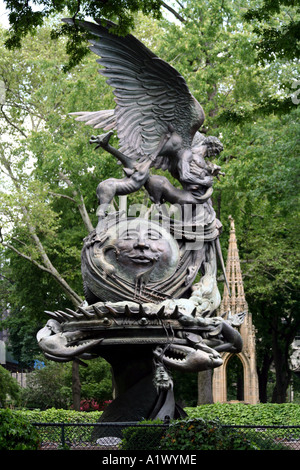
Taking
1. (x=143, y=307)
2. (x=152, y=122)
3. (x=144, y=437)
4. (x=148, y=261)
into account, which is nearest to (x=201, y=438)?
(x=144, y=437)

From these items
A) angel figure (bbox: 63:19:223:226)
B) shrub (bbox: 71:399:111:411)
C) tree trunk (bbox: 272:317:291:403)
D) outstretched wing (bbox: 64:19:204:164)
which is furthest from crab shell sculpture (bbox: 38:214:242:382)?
tree trunk (bbox: 272:317:291:403)

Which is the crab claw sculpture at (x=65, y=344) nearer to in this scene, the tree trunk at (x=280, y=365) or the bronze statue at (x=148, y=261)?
the bronze statue at (x=148, y=261)

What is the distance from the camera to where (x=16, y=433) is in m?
7.93

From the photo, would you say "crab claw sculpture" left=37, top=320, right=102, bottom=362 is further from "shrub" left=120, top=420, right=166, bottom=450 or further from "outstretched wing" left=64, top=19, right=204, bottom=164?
"outstretched wing" left=64, top=19, right=204, bottom=164

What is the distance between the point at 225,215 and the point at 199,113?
1512 centimetres

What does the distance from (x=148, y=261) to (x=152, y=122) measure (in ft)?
8.80

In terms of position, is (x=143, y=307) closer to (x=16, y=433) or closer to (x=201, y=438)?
(x=201, y=438)

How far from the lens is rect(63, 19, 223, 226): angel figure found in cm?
1226

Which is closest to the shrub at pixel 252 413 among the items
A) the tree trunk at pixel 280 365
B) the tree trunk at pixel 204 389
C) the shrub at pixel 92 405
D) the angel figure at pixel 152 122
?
the tree trunk at pixel 204 389

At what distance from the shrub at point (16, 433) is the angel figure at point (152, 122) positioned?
493cm

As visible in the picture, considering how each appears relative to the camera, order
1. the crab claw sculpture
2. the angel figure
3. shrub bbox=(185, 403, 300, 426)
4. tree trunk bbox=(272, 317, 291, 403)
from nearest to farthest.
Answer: the crab claw sculpture < the angel figure < shrub bbox=(185, 403, 300, 426) < tree trunk bbox=(272, 317, 291, 403)

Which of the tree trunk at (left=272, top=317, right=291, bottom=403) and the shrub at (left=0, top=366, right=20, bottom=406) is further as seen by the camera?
the tree trunk at (left=272, top=317, right=291, bottom=403)

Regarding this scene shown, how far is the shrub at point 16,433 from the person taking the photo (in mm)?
7802

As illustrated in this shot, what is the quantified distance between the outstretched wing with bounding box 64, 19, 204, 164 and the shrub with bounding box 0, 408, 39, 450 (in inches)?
220
